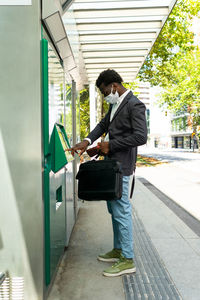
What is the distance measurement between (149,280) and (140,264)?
423mm

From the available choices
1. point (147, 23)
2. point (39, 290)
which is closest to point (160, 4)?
point (147, 23)

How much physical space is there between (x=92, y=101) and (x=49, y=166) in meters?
6.78

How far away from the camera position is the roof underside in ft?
17.5

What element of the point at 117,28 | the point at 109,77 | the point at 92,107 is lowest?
the point at 109,77

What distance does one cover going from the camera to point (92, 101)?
930cm

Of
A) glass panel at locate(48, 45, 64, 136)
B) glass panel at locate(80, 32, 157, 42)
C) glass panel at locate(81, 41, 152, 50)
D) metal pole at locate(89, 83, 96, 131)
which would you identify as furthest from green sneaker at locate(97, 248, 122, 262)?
metal pole at locate(89, 83, 96, 131)

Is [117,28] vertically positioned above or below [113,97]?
above

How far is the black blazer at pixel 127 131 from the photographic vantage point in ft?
10.0

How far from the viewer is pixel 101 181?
3.00 metres

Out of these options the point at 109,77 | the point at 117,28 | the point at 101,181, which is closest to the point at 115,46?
the point at 117,28

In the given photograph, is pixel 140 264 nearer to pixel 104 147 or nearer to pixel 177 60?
pixel 104 147

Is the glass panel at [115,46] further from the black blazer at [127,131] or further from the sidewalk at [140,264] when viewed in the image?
the black blazer at [127,131]

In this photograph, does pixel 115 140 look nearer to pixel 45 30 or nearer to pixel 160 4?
pixel 45 30

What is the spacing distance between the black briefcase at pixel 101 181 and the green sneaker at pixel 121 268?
0.75 meters
